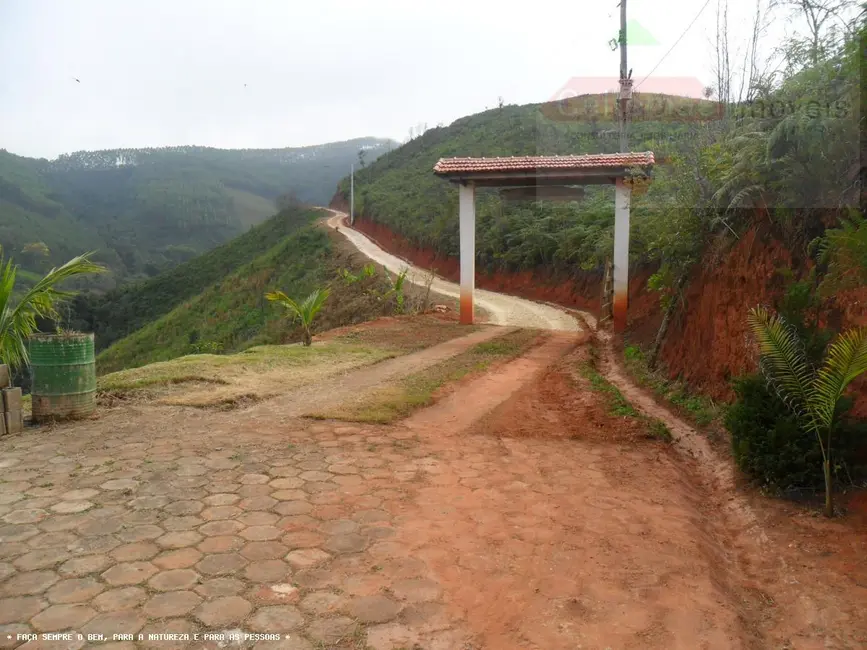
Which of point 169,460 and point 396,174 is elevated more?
point 396,174

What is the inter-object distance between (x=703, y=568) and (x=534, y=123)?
143ft

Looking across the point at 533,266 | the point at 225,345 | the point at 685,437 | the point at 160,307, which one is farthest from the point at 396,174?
the point at 685,437

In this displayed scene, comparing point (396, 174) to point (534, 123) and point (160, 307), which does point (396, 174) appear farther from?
point (160, 307)

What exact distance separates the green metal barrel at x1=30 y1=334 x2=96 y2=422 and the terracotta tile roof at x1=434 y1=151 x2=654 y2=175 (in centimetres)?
1123

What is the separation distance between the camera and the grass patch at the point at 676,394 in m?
6.63

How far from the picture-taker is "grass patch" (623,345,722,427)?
663cm

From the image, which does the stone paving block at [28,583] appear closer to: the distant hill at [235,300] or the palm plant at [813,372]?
the palm plant at [813,372]

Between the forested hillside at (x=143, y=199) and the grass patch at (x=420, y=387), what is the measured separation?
4735 centimetres

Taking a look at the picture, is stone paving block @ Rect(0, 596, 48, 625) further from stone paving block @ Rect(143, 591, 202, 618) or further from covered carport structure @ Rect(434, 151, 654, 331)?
covered carport structure @ Rect(434, 151, 654, 331)

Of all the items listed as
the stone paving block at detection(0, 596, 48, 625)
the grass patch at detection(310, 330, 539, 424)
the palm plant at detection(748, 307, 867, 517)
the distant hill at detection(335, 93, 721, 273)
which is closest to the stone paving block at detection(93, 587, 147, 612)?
the stone paving block at detection(0, 596, 48, 625)

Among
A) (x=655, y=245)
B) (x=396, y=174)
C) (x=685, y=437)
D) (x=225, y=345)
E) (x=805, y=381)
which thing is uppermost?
(x=396, y=174)

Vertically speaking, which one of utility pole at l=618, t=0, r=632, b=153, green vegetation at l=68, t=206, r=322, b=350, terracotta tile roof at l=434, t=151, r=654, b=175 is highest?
utility pole at l=618, t=0, r=632, b=153

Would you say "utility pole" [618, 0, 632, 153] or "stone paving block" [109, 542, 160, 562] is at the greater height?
"utility pole" [618, 0, 632, 153]

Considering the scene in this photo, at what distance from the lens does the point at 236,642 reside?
2660 mm
